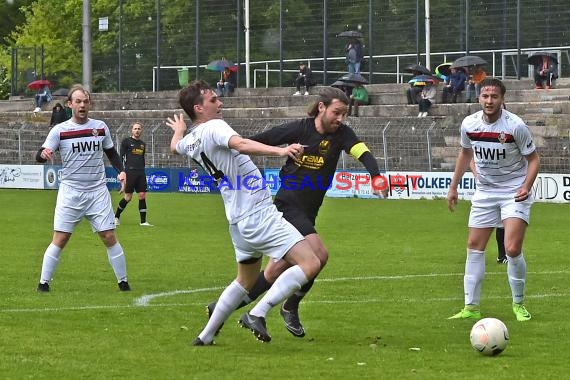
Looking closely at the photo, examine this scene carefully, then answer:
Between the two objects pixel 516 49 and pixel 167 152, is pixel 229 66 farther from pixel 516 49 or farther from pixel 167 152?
pixel 516 49

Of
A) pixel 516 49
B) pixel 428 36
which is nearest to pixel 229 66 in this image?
pixel 428 36

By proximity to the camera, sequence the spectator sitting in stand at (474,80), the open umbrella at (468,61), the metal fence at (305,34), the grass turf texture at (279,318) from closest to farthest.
→ the grass turf texture at (279,318), the open umbrella at (468,61), the spectator sitting in stand at (474,80), the metal fence at (305,34)

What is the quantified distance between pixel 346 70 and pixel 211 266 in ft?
96.8

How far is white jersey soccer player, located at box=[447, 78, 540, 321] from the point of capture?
36.9 feet

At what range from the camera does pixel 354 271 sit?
1634cm

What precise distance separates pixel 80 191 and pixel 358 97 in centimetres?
2914

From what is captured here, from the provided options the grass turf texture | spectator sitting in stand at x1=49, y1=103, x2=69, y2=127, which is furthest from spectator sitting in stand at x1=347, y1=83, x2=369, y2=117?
the grass turf texture

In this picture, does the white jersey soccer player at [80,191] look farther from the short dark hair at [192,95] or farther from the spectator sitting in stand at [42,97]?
the spectator sitting in stand at [42,97]

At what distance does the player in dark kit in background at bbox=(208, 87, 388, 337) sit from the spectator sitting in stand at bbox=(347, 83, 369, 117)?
31634 mm

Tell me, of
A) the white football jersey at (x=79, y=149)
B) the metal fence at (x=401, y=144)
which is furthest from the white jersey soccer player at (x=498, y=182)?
the metal fence at (x=401, y=144)

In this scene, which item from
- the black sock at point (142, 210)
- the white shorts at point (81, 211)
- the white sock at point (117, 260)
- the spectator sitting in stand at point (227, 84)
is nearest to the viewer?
the white shorts at point (81, 211)

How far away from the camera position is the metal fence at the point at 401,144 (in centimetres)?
3362

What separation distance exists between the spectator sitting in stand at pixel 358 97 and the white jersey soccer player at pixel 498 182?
100 feet

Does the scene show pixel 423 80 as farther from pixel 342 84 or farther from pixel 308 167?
pixel 308 167
